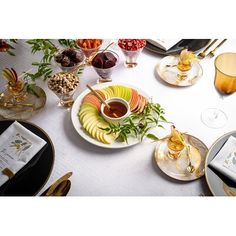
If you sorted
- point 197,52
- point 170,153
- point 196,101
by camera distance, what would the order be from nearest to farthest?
point 170,153 → point 196,101 → point 197,52

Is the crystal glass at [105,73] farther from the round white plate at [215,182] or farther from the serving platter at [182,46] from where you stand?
the round white plate at [215,182]

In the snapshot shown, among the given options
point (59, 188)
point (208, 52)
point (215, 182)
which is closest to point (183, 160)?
point (215, 182)

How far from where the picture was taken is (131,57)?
116 cm

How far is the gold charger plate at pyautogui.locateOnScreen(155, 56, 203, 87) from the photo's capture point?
112 cm

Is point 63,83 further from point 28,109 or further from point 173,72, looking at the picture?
point 173,72

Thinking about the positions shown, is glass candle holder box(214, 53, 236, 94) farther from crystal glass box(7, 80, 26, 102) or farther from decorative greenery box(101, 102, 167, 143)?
crystal glass box(7, 80, 26, 102)

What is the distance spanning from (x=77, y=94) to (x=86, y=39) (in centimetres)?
21

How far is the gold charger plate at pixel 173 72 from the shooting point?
1.12 meters

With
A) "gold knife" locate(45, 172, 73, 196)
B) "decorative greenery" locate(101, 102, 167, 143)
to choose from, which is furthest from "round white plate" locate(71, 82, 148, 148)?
"gold knife" locate(45, 172, 73, 196)

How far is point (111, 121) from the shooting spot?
99 cm

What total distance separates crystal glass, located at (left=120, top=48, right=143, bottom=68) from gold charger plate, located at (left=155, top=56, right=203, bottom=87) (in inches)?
3.3
